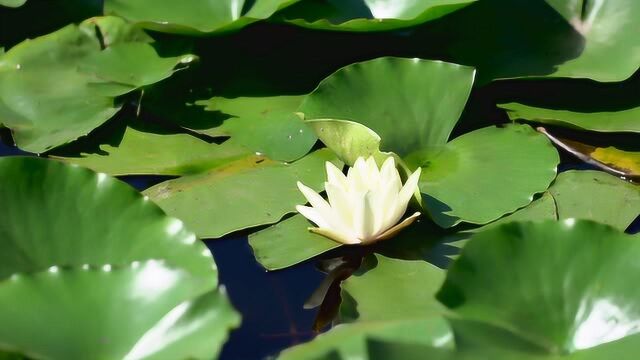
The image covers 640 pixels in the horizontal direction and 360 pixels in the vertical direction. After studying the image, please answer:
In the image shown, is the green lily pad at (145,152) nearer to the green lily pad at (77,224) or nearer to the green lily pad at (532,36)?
the green lily pad at (77,224)

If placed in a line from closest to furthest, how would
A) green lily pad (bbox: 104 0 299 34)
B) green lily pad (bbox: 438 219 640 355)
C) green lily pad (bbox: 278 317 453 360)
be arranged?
green lily pad (bbox: 278 317 453 360) → green lily pad (bbox: 438 219 640 355) → green lily pad (bbox: 104 0 299 34)

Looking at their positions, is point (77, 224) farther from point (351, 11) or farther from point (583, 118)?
point (583, 118)

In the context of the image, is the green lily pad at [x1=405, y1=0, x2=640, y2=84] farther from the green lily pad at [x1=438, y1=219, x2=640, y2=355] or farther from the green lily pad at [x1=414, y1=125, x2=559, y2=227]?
the green lily pad at [x1=438, y1=219, x2=640, y2=355]

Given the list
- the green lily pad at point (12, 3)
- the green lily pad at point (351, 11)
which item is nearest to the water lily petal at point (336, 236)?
the green lily pad at point (351, 11)

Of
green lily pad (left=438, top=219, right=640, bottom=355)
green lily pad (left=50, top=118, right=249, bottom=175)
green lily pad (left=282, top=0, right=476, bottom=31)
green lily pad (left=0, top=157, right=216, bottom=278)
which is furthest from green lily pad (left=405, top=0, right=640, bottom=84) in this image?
green lily pad (left=0, top=157, right=216, bottom=278)

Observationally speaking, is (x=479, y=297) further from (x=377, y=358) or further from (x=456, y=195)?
(x=456, y=195)

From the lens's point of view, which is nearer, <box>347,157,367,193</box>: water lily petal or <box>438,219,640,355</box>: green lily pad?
<box>438,219,640,355</box>: green lily pad
